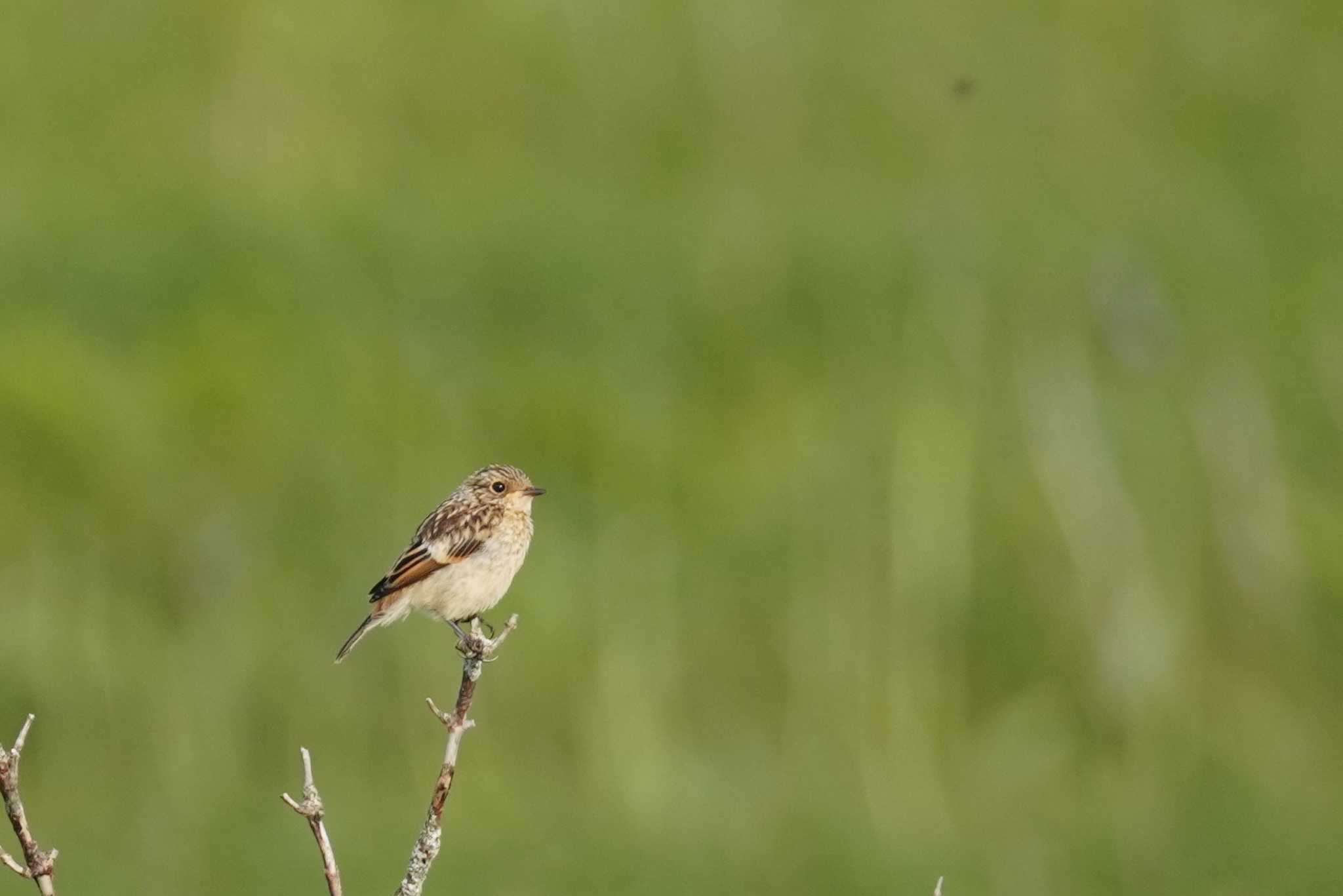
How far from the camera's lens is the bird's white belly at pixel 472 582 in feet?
26.6

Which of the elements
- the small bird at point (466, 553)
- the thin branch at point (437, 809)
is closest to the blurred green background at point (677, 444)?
the small bird at point (466, 553)

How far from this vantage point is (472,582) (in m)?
8.12

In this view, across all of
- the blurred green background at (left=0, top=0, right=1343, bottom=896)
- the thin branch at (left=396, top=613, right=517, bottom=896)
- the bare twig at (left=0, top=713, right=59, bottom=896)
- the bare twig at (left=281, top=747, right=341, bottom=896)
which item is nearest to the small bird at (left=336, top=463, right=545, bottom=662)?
the thin branch at (left=396, top=613, right=517, bottom=896)

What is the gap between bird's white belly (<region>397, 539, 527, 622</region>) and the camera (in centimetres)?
810

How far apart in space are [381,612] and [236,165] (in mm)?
15468

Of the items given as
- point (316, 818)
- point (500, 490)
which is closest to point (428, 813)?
point (316, 818)

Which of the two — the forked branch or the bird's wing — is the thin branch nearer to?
the forked branch

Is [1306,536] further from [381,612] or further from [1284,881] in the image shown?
[381,612]

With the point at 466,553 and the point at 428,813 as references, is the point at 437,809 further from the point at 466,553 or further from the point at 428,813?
the point at 466,553

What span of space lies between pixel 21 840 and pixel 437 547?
3856 millimetres

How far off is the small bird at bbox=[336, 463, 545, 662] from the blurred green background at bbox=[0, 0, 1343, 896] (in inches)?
282

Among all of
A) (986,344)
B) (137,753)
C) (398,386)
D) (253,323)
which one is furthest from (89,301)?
(986,344)

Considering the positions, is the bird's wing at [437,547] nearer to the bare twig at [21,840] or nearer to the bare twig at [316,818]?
the bare twig at [316,818]

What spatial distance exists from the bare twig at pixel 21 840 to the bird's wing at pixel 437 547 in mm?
3673
